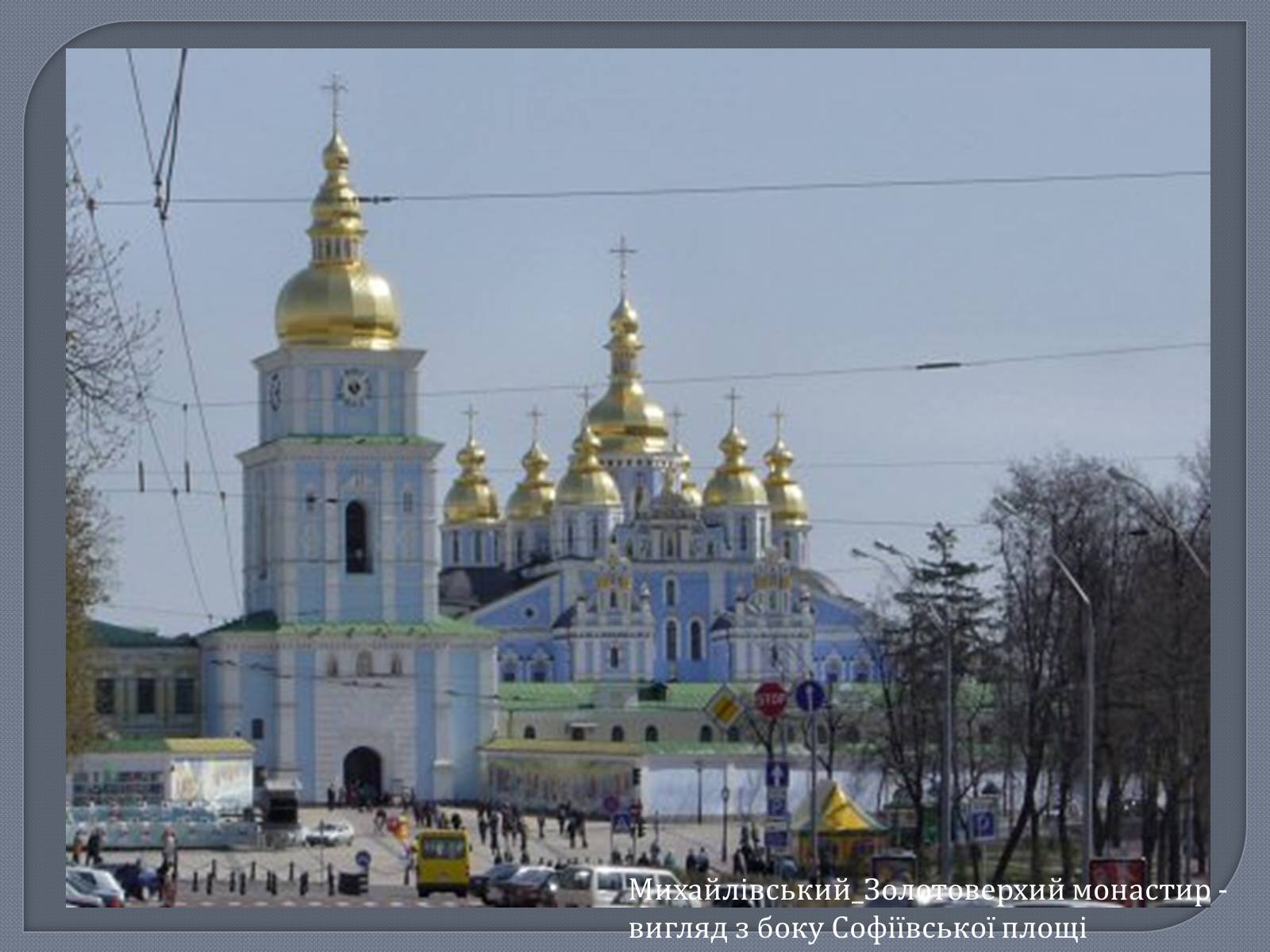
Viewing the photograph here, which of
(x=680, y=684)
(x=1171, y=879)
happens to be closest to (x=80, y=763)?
(x=1171, y=879)

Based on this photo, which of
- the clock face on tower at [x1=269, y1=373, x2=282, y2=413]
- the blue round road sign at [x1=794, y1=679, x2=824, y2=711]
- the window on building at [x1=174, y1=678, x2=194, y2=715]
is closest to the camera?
the blue round road sign at [x1=794, y1=679, x2=824, y2=711]

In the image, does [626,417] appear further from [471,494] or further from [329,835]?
[329,835]

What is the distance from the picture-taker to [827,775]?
152 feet

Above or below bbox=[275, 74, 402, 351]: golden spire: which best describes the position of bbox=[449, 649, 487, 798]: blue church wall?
below

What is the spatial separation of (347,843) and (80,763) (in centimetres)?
365

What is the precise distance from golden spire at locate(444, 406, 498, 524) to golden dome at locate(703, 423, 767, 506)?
20.6ft

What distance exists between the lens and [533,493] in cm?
10075

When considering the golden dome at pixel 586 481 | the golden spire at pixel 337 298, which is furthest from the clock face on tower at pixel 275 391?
the golden dome at pixel 586 481

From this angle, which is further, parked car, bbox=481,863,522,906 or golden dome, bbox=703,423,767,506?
golden dome, bbox=703,423,767,506

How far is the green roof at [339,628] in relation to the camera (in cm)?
7356

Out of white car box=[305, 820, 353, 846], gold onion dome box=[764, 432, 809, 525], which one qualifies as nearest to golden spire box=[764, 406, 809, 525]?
gold onion dome box=[764, 432, 809, 525]

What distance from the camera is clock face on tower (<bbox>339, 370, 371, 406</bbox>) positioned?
7319 cm

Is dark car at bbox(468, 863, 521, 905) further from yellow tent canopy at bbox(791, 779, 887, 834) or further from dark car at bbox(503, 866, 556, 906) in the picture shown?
yellow tent canopy at bbox(791, 779, 887, 834)

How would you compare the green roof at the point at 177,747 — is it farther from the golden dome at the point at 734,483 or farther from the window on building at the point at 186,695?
the golden dome at the point at 734,483
